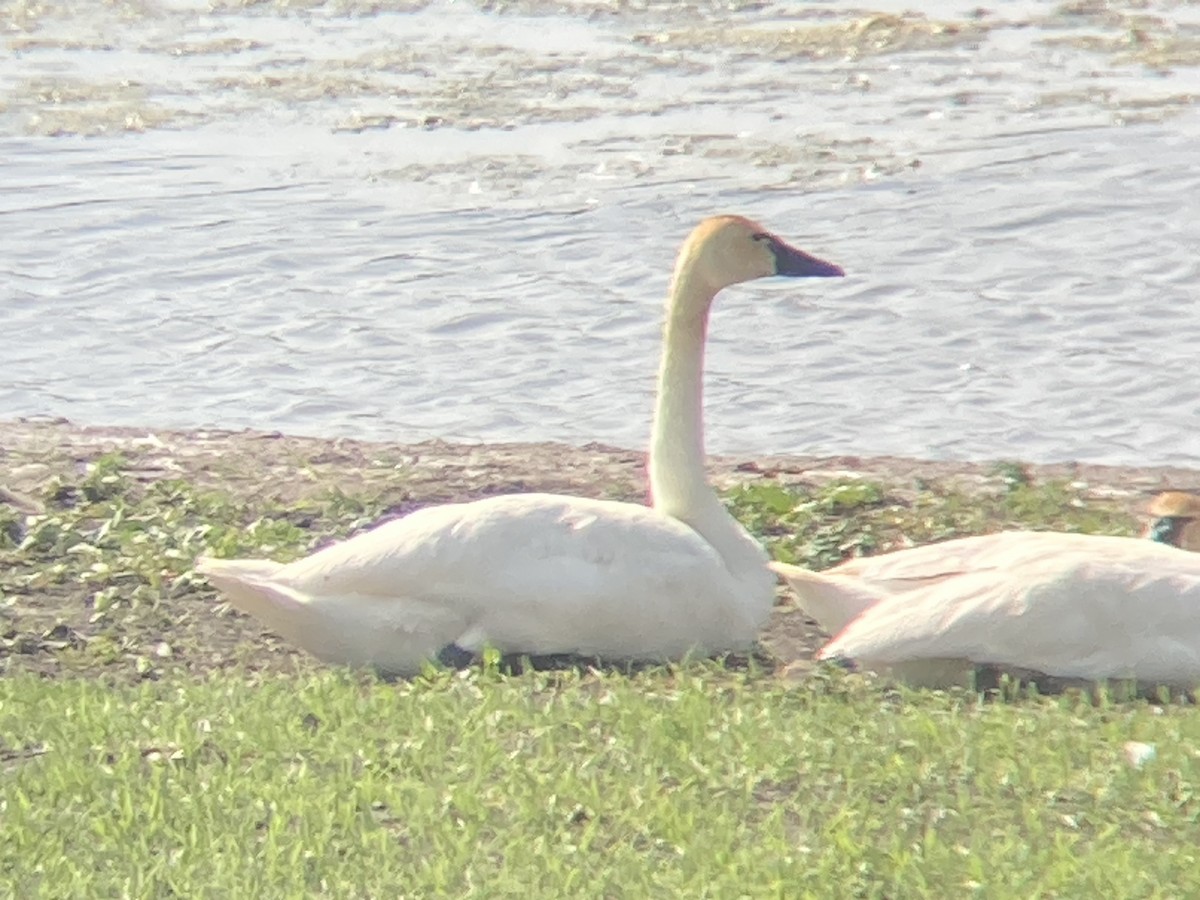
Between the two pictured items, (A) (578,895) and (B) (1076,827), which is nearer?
(A) (578,895)

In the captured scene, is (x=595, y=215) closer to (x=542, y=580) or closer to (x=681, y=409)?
(x=681, y=409)

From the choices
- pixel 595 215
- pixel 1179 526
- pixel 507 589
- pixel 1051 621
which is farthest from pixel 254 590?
pixel 595 215

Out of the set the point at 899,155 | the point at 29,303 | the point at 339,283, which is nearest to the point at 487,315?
the point at 339,283

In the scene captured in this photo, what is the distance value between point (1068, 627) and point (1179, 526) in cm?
116

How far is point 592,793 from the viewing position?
5.12 meters

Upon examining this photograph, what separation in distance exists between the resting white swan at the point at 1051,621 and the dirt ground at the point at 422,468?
212 cm

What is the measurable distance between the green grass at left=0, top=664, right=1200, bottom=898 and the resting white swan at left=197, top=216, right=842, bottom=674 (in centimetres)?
26

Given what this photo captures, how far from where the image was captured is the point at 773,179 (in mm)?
14016

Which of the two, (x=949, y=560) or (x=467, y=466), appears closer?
(x=949, y=560)

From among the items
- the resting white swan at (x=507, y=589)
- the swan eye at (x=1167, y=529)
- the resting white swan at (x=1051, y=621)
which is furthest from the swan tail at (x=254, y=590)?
the swan eye at (x=1167, y=529)

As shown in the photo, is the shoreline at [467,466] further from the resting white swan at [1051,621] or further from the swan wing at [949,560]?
the resting white swan at [1051,621]

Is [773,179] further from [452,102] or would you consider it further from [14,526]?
[14,526]

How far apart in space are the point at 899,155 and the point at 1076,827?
32.3ft

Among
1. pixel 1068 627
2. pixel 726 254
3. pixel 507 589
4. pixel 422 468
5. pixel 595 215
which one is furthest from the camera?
pixel 595 215
